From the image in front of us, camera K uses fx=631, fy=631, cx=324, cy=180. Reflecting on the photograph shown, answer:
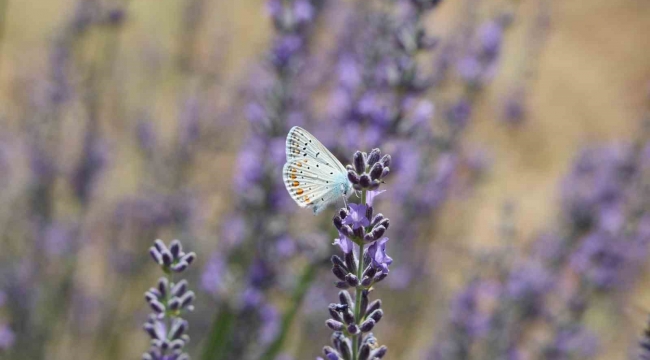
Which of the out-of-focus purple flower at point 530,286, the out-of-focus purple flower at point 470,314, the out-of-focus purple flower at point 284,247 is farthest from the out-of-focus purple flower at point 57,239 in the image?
the out-of-focus purple flower at point 530,286

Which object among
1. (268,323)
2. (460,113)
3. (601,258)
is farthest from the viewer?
(460,113)

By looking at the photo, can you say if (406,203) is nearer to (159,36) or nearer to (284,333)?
(284,333)

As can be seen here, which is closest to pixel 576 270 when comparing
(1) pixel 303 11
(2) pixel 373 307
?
(1) pixel 303 11

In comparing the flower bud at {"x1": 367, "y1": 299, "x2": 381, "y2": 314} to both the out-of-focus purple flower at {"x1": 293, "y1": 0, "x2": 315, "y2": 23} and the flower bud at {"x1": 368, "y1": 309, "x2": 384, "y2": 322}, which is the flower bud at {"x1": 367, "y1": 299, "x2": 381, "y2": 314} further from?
the out-of-focus purple flower at {"x1": 293, "y1": 0, "x2": 315, "y2": 23}

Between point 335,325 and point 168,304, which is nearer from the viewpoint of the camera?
point 335,325

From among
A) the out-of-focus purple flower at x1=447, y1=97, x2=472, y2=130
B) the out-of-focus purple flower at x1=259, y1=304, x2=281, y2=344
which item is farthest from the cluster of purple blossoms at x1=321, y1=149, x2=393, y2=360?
the out-of-focus purple flower at x1=447, y1=97, x2=472, y2=130

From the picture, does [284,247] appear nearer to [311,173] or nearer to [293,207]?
[293,207]

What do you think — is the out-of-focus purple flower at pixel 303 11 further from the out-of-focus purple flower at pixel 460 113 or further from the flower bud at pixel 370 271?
the flower bud at pixel 370 271

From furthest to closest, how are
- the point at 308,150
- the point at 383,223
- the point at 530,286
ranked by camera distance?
the point at 530,286 → the point at 308,150 → the point at 383,223
